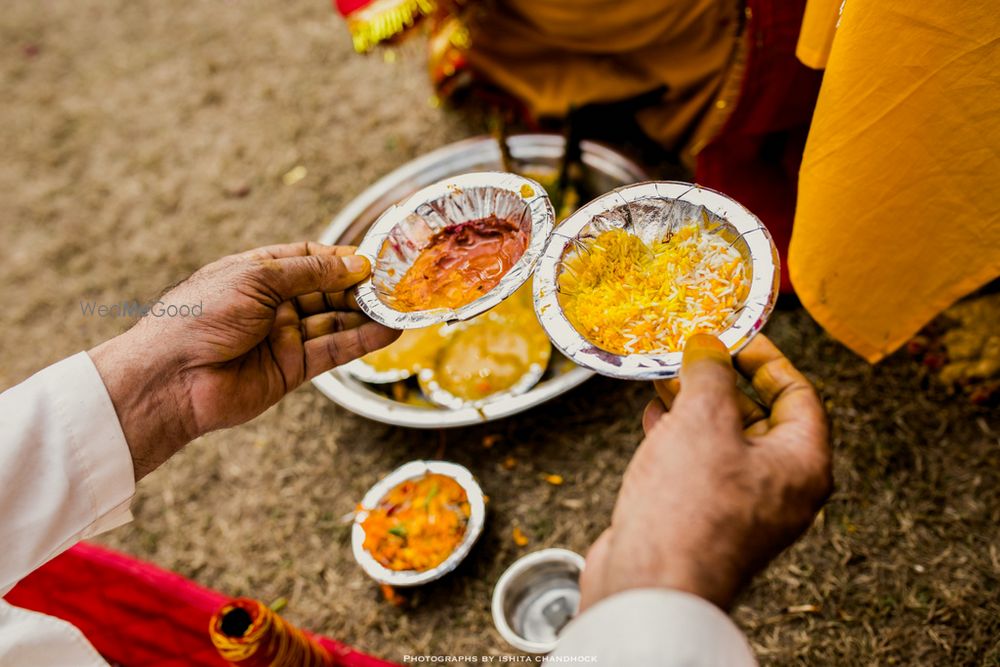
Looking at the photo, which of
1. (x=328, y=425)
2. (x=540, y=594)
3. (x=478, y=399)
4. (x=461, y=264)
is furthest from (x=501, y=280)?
(x=328, y=425)

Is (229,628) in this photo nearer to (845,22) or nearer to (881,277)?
(881,277)

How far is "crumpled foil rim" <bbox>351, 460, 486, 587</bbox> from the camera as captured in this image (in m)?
2.26

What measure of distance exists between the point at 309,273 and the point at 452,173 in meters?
1.51

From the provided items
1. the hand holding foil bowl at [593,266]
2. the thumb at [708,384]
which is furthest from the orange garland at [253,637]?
the thumb at [708,384]

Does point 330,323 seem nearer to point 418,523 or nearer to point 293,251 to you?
point 293,251

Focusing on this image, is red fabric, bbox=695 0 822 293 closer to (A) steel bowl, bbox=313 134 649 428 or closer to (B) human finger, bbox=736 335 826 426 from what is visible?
(A) steel bowl, bbox=313 134 649 428

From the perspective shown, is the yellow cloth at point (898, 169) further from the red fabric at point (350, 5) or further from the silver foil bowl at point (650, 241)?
the red fabric at point (350, 5)

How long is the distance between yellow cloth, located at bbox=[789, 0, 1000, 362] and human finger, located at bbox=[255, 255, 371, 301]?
4.07ft

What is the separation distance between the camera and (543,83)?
347 cm

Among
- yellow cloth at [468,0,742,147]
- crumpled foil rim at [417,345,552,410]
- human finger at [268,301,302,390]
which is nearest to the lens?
human finger at [268,301,302,390]

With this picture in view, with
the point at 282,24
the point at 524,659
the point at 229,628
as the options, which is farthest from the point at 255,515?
the point at 282,24

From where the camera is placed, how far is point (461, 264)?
201cm

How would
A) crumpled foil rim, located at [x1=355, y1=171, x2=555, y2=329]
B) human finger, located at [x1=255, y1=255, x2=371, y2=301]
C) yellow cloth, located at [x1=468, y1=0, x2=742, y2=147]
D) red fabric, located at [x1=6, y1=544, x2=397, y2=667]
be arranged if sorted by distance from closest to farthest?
1. crumpled foil rim, located at [x1=355, y1=171, x2=555, y2=329]
2. human finger, located at [x1=255, y1=255, x2=371, y2=301]
3. red fabric, located at [x1=6, y1=544, x2=397, y2=667]
4. yellow cloth, located at [x1=468, y1=0, x2=742, y2=147]

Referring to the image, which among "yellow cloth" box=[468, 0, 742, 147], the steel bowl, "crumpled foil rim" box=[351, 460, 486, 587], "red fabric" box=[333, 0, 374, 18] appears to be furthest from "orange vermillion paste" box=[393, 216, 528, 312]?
"red fabric" box=[333, 0, 374, 18]
